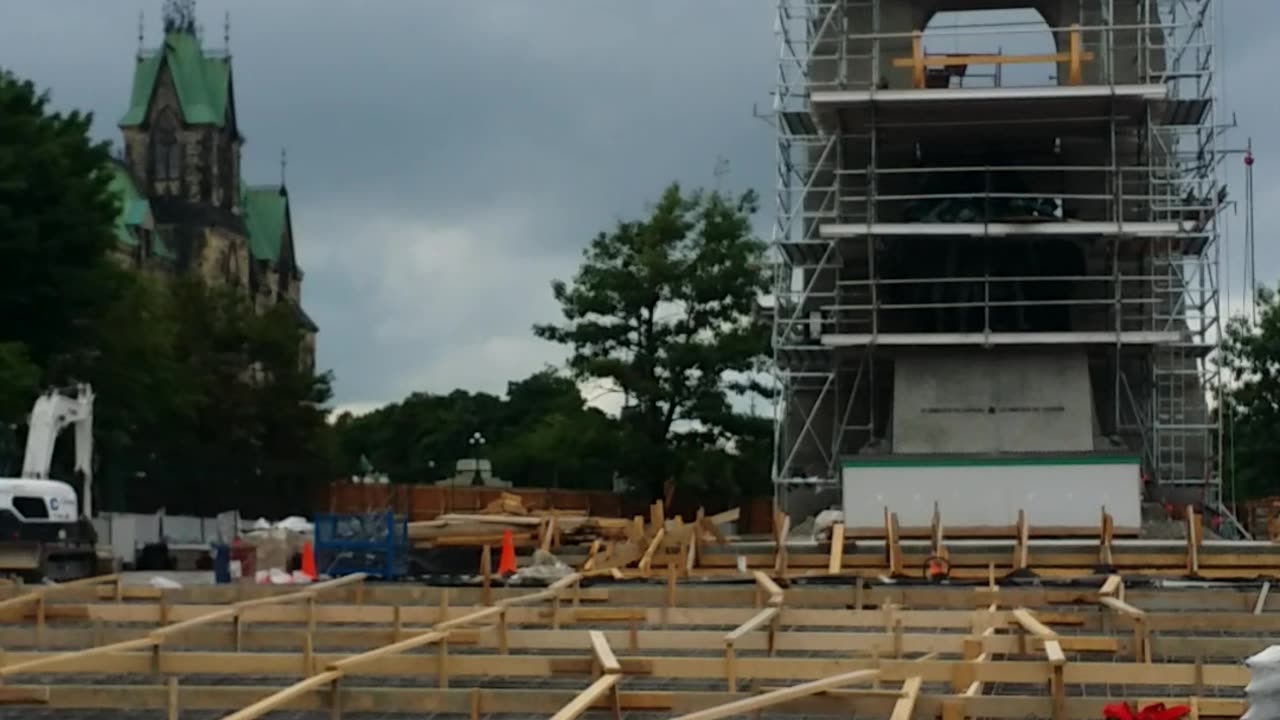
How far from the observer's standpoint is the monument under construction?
136 ft

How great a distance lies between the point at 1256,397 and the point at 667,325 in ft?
84.9

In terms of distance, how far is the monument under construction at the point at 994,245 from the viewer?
41594 mm

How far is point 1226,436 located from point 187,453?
38.0 m

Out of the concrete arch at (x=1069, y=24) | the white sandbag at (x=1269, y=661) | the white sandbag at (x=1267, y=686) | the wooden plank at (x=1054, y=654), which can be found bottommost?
the wooden plank at (x=1054, y=654)

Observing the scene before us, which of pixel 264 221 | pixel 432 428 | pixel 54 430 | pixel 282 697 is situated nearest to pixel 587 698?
pixel 282 697

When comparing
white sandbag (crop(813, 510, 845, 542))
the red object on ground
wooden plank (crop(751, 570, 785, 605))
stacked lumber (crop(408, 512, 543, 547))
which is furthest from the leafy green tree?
the red object on ground

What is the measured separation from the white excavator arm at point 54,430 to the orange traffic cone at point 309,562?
39.8 ft

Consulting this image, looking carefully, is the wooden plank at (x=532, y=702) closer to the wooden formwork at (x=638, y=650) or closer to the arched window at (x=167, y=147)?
the wooden formwork at (x=638, y=650)

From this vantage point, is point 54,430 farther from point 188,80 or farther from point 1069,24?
point 188,80

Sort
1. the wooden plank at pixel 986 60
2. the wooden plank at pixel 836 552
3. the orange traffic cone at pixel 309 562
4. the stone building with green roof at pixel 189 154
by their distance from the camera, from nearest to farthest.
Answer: the wooden plank at pixel 836 552, the orange traffic cone at pixel 309 562, the wooden plank at pixel 986 60, the stone building with green roof at pixel 189 154

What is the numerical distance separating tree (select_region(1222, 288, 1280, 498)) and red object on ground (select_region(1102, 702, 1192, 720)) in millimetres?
62102

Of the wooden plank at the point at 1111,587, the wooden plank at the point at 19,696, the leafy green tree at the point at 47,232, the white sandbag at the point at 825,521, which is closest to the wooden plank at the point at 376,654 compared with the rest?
the wooden plank at the point at 19,696

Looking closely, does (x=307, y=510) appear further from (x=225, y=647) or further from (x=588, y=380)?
(x=225, y=647)

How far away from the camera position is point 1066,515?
3838cm
